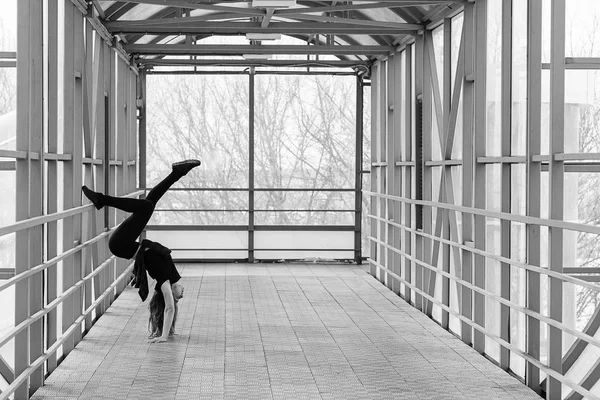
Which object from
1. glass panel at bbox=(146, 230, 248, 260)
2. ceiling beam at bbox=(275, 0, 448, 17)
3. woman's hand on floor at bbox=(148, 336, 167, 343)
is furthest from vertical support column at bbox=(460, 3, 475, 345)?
glass panel at bbox=(146, 230, 248, 260)

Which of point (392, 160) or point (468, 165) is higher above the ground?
point (392, 160)

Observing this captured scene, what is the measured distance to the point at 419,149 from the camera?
13.1 meters

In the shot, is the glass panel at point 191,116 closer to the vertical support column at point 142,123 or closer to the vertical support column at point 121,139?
the vertical support column at point 142,123

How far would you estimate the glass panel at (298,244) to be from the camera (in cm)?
1878

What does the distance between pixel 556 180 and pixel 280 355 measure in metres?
3.14

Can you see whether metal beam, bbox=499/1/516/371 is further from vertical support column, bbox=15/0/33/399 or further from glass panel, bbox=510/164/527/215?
vertical support column, bbox=15/0/33/399

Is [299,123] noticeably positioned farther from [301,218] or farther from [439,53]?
[439,53]

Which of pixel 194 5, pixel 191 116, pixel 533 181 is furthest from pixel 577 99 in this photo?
pixel 191 116

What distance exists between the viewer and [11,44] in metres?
16.6

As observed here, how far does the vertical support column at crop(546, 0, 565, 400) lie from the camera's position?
24.0 feet

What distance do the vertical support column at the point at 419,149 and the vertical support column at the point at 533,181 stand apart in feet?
15.2

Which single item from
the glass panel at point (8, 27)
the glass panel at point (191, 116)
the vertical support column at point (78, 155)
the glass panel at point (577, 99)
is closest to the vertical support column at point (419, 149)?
the glass panel at point (577, 99)

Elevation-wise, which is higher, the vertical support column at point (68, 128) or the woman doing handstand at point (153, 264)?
the vertical support column at point (68, 128)

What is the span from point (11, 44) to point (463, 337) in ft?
32.6
